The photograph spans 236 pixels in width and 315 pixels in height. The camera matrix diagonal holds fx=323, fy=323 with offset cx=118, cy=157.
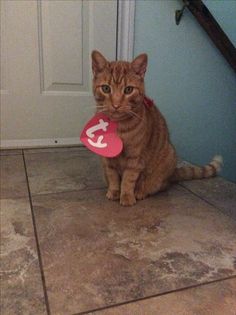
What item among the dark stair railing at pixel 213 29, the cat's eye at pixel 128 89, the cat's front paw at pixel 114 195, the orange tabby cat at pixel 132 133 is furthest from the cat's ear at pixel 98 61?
the dark stair railing at pixel 213 29

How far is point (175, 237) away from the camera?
3.08 ft

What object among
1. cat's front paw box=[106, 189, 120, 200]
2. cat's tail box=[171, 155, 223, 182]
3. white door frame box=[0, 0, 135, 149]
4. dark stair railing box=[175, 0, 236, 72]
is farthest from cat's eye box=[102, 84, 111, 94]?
white door frame box=[0, 0, 135, 149]

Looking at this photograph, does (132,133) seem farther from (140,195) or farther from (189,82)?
(189,82)

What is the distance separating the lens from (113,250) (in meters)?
0.86

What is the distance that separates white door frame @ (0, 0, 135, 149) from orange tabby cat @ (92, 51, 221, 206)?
0.69 meters

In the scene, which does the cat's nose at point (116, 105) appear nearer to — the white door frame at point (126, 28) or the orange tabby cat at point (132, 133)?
the orange tabby cat at point (132, 133)

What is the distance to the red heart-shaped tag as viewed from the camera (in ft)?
3.53

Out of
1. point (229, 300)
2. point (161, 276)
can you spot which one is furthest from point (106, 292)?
point (229, 300)

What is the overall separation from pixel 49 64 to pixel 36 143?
1.46 ft

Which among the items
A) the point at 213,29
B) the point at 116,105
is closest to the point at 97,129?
the point at 116,105

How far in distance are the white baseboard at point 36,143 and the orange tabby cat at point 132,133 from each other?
2.42 ft

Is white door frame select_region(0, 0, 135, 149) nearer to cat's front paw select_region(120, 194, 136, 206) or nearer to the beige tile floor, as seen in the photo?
the beige tile floor

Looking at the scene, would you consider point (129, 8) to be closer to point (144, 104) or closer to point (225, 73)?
point (225, 73)

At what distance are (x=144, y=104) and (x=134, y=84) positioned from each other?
0.13m
